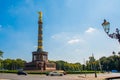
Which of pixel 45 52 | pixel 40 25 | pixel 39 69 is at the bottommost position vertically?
pixel 39 69

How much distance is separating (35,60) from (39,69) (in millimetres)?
4563

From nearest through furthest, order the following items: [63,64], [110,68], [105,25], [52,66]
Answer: [105,25] → [52,66] → [110,68] → [63,64]

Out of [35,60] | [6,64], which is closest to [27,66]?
[35,60]

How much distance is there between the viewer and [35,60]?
3784 inches

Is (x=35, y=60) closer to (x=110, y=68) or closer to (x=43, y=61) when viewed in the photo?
(x=43, y=61)

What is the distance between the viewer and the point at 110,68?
159 m

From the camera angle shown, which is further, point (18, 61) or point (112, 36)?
point (18, 61)

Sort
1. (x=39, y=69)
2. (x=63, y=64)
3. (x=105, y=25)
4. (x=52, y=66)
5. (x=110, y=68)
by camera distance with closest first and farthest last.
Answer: (x=105, y=25), (x=39, y=69), (x=52, y=66), (x=110, y=68), (x=63, y=64)

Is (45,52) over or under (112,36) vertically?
over

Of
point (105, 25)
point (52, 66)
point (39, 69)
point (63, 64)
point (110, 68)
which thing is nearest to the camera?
point (105, 25)

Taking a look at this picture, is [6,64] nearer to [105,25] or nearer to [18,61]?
[18,61]

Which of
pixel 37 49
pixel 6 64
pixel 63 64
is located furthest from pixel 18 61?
pixel 37 49

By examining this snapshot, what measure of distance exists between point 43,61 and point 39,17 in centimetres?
1859

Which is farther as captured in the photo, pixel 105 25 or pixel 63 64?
pixel 63 64
